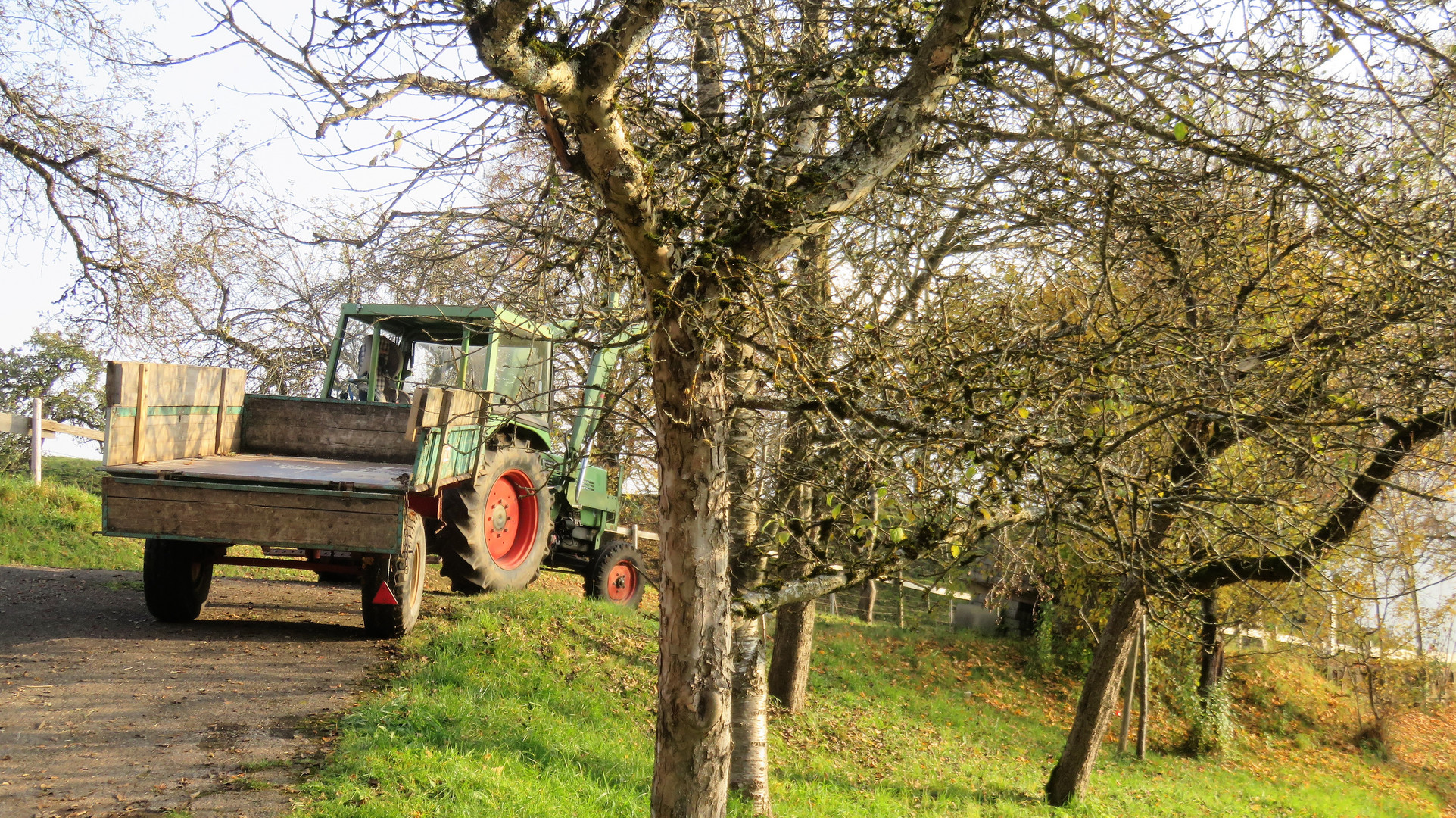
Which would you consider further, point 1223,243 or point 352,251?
point 352,251

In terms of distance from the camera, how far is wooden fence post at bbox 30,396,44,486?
493 inches

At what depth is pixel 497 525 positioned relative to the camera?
9195mm

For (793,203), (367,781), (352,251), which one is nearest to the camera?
(793,203)

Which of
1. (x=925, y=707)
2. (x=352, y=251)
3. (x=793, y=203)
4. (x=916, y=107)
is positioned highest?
(x=352, y=251)

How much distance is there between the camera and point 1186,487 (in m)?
5.43

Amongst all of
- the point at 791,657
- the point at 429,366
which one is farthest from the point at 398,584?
the point at 791,657

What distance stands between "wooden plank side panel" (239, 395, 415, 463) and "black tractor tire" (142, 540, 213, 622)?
3.78ft

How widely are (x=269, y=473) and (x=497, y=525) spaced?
2.79 meters

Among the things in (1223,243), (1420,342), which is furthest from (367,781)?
(1420,342)

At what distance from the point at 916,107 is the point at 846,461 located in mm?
1925

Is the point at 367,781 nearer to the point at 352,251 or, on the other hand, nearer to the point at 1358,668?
the point at 352,251

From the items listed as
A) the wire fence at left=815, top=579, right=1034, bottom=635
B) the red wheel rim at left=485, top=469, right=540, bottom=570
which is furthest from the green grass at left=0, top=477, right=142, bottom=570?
the wire fence at left=815, top=579, right=1034, bottom=635

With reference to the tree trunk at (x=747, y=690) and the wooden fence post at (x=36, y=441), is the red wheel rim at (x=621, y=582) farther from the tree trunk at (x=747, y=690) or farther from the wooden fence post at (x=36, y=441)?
the wooden fence post at (x=36, y=441)

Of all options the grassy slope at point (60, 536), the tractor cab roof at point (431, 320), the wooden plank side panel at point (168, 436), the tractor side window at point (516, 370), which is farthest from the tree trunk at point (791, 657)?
the grassy slope at point (60, 536)
